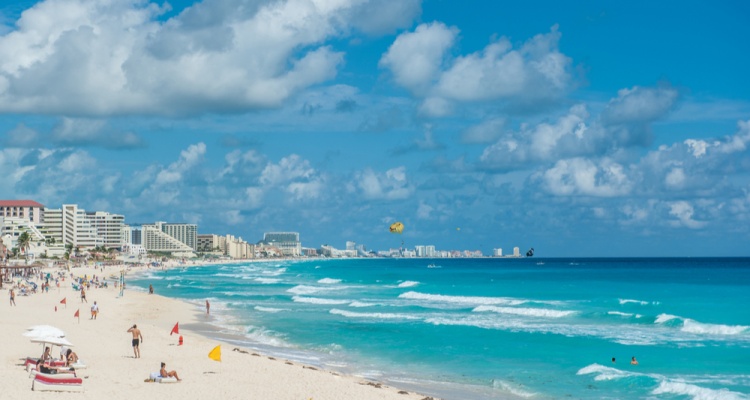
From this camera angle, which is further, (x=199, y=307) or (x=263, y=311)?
(x=199, y=307)

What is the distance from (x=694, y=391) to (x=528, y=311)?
24.7 metres

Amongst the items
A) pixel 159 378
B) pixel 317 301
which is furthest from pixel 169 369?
pixel 317 301

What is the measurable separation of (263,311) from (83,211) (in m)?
169

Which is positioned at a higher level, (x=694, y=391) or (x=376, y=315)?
(x=376, y=315)

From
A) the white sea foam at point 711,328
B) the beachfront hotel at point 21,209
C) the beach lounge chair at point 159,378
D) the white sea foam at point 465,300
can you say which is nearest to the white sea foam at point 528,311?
the white sea foam at point 465,300

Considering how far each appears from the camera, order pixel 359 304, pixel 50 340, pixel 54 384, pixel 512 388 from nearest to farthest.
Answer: pixel 54 384
pixel 50 340
pixel 512 388
pixel 359 304

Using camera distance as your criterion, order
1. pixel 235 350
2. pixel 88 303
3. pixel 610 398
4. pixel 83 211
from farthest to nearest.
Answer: pixel 83 211
pixel 88 303
pixel 235 350
pixel 610 398

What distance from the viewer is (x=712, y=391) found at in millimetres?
21078

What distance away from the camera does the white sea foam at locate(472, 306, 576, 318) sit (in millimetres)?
43812

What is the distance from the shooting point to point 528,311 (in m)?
45.7

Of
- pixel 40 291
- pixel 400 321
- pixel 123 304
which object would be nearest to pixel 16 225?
pixel 40 291

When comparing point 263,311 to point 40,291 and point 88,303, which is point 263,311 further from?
point 40,291

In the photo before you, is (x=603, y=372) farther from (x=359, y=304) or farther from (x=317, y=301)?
(x=317, y=301)

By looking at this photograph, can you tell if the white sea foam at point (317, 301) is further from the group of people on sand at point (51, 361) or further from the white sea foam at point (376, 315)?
the group of people on sand at point (51, 361)
